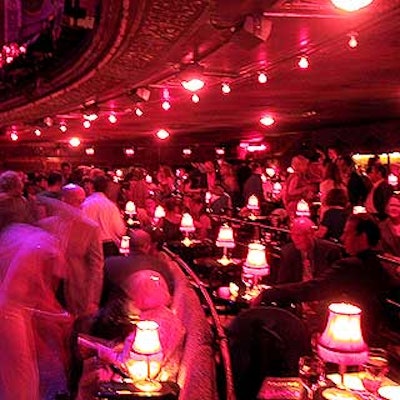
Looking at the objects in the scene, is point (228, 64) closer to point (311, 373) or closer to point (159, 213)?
point (159, 213)

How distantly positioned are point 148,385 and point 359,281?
4.69 ft

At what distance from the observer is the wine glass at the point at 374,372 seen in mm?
3521

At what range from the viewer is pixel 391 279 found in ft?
15.0

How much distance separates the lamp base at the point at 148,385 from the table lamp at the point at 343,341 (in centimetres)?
97

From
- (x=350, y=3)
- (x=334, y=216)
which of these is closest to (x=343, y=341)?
(x=350, y=3)

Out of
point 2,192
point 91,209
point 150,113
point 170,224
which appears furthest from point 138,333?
point 150,113

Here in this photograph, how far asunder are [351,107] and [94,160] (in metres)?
19.5

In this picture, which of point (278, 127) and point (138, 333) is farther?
point (278, 127)

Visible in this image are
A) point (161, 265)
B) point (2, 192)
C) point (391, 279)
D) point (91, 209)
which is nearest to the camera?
point (391, 279)

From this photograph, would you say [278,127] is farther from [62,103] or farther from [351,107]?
[62,103]

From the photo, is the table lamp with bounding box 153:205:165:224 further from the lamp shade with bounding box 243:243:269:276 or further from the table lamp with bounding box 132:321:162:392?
the table lamp with bounding box 132:321:162:392

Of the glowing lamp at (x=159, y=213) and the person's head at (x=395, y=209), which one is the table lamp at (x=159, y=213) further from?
the person's head at (x=395, y=209)

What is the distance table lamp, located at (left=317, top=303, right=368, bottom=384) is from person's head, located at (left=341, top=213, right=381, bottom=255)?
2.58ft

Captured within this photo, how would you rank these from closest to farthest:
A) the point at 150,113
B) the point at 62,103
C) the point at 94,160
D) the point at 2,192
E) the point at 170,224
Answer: the point at 2,192, the point at 170,224, the point at 62,103, the point at 150,113, the point at 94,160
